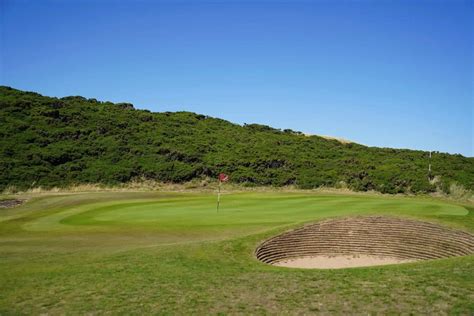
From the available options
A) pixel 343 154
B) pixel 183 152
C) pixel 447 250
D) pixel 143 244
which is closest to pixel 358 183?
pixel 343 154

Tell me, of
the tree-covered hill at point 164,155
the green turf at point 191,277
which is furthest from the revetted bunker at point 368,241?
the tree-covered hill at point 164,155

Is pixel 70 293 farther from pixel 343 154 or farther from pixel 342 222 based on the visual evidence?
pixel 343 154

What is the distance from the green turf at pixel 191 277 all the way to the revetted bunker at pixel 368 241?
2.08 ft

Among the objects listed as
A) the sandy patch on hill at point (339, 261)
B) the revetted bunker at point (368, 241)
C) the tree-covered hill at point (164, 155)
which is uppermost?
the tree-covered hill at point (164, 155)

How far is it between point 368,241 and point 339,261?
190 cm

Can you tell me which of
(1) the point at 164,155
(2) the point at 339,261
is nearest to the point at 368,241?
(2) the point at 339,261

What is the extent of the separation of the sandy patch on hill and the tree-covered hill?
2709cm

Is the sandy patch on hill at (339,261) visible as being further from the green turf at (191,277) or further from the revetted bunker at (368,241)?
the green turf at (191,277)

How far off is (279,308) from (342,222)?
34.2 feet

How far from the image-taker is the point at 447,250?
628 inches

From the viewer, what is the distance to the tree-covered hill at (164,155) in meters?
43.1

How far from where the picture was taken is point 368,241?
60.1 ft

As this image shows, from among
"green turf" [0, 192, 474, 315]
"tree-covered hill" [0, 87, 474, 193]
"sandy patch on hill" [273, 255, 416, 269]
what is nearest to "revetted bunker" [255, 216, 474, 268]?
"sandy patch on hill" [273, 255, 416, 269]

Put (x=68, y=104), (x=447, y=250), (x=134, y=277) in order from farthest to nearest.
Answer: (x=68, y=104) < (x=447, y=250) < (x=134, y=277)
